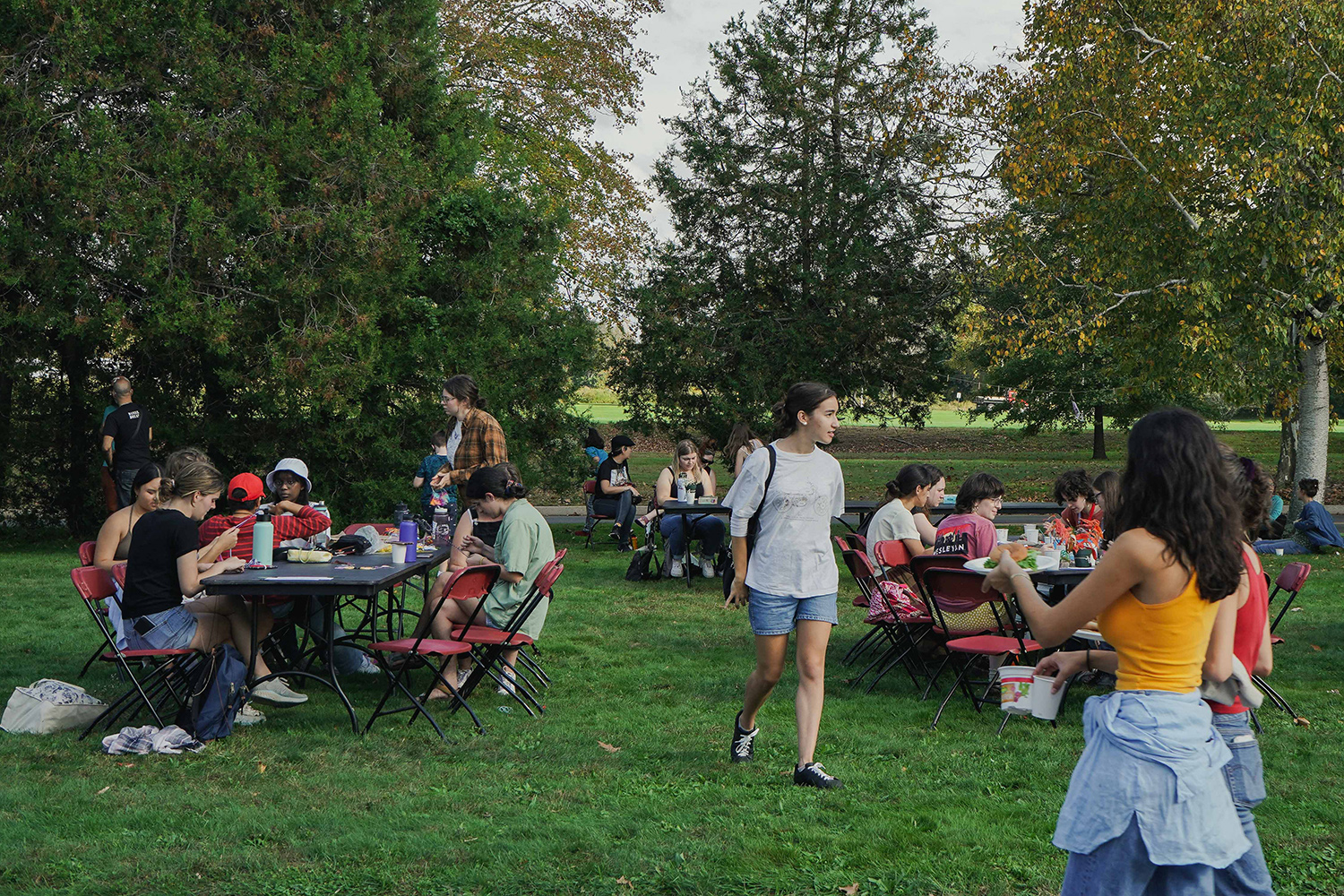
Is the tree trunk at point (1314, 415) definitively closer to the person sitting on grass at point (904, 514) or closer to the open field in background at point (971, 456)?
the open field in background at point (971, 456)

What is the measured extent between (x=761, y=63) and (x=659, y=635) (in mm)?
14069

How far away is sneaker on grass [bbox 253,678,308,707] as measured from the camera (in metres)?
6.91

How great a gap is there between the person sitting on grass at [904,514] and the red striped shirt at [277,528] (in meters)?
3.81

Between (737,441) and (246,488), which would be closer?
(246,488)

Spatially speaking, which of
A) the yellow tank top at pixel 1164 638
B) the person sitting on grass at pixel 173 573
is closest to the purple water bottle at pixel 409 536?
the person sitting on grass at pixel 173 573

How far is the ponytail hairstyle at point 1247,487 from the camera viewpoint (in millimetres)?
2850

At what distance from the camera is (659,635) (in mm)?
9414

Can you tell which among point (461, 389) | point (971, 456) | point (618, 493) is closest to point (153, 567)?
point (461, 389)

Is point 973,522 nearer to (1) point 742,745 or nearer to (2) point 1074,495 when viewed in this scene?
→ (2) point 1074,495

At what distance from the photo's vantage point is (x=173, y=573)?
21.0 ft

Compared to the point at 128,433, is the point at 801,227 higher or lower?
higher

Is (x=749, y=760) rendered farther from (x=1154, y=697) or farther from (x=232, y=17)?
(x=232, y=17)

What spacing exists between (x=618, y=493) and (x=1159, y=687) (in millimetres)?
12310

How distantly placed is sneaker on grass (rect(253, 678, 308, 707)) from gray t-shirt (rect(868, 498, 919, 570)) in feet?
12.6
